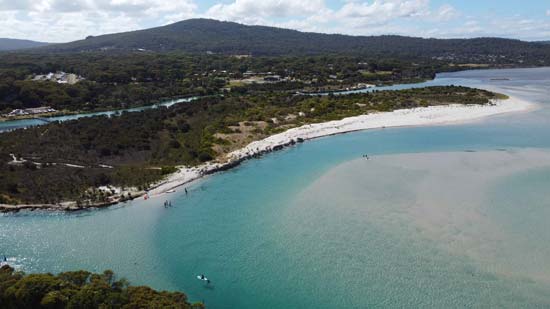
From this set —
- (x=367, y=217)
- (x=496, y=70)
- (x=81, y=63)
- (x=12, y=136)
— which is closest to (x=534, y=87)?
(x=496, y=70)

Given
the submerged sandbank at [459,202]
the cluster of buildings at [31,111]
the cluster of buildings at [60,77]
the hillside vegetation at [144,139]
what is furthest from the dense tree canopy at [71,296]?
the cluster of buildings at [60,77]

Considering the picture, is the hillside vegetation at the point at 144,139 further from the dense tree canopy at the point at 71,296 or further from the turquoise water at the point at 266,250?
the dense tree canopy at the point at 71,296

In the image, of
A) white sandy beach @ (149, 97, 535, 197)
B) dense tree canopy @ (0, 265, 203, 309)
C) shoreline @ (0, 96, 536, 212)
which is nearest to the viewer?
dense tree canopy @ (0, 265, 203, 309)

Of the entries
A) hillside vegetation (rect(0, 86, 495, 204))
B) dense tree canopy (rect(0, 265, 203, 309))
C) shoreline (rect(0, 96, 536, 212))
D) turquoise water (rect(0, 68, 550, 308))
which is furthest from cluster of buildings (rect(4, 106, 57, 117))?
dense tree canopy (rect(0, 265, 203, 309))

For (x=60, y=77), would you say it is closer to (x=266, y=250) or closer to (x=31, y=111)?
(x=31, y=111)

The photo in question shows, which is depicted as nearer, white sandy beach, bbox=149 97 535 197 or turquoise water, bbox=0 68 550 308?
turquoise water, bbox=0 68 550 308

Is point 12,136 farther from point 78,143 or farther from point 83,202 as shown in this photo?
point 83,202

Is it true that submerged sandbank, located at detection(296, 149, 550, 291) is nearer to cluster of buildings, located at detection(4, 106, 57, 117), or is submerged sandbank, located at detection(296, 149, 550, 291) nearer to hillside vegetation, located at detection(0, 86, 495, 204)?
hillside vegetation, located at detection(0, 86, 495, 204)
